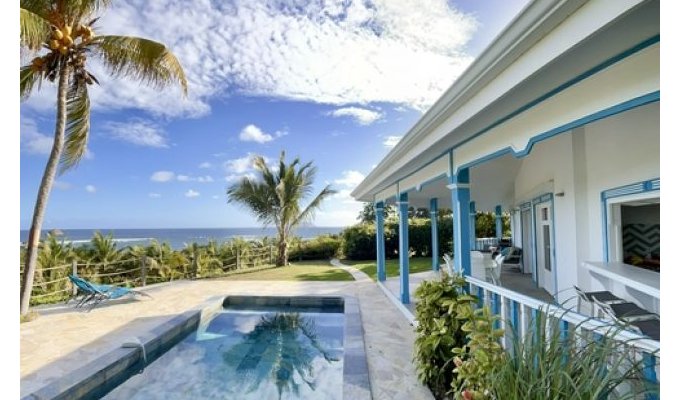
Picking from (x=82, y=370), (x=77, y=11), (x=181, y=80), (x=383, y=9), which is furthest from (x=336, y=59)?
(x=82, y=370)

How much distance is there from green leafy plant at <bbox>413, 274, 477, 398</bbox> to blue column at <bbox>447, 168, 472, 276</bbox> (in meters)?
0.59

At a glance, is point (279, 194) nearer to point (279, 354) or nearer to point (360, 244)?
point (360, 244)

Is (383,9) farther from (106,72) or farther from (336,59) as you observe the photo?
(106,72)

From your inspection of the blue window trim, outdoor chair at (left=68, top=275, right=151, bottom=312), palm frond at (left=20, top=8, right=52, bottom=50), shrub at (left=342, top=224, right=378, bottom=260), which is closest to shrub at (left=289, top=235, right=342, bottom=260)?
shrub at (left=342, top=224, right=378, bottom=260)

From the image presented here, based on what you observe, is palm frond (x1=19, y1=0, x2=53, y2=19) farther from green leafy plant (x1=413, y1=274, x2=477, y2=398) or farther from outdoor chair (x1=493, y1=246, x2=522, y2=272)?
outdoor chair (x1=493, y1=246, x2=522, y2=272)

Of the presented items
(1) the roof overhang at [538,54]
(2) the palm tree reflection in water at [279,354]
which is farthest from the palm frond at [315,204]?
(1) the roof overhang at [538,54]

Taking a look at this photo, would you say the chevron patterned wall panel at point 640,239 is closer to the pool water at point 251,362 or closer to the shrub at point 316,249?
the pool water at point 251,362

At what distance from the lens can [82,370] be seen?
18.3 feet

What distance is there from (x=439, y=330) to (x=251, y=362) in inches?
170

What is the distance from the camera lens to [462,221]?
211 inches

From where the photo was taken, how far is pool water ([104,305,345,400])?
5695 mm

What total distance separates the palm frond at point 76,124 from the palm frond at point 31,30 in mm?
2667

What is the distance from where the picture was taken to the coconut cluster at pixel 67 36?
8.65 metres

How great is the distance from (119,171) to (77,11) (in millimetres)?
36926
